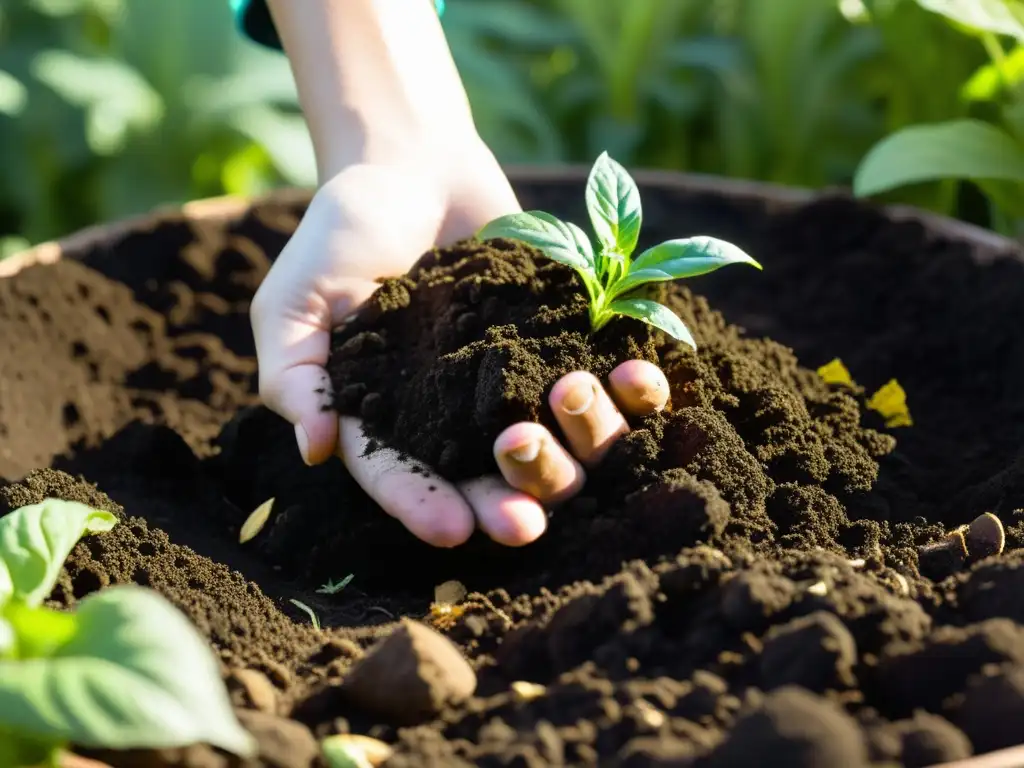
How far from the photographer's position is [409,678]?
3.75 ft

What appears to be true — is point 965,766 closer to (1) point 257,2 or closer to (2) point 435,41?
(2) point 435,41

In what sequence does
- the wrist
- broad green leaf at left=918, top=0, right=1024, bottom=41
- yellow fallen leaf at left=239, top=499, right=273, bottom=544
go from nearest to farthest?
yellow fallen leaf at left=239, top=499, right=273, bottom=544
the wrist
broad green leaf at left=918, top=0, right=1024, bottom=41

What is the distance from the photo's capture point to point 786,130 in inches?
130

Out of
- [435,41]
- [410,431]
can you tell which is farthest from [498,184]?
[410,431]

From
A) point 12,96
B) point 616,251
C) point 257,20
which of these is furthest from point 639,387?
point 12,96

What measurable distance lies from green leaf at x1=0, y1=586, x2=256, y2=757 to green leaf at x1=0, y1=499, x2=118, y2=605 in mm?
196

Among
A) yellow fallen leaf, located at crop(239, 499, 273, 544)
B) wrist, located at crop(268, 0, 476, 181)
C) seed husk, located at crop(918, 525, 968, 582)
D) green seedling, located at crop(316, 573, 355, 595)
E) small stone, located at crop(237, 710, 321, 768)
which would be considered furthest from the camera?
wrist, located at crop(268, 0, 476, 181)

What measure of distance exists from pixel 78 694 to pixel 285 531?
745mm

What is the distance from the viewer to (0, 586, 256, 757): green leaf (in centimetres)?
93

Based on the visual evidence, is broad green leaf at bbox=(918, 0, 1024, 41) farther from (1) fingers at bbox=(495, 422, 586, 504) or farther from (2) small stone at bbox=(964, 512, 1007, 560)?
(1) fingers at bbox=(495, 422, 586, 504)

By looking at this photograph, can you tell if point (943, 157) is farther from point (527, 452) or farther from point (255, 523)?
point (255, 523)

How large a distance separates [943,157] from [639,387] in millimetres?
1142

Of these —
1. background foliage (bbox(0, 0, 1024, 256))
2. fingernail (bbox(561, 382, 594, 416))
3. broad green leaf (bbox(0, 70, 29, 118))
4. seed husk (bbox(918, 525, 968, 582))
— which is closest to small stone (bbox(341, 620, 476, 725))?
fingernail (bbox(561, 382, 594, 416))

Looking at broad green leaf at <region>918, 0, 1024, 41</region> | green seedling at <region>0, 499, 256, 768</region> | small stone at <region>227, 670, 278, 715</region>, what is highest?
broad green leaf at <region>918, 0, 1024, 41</region>
